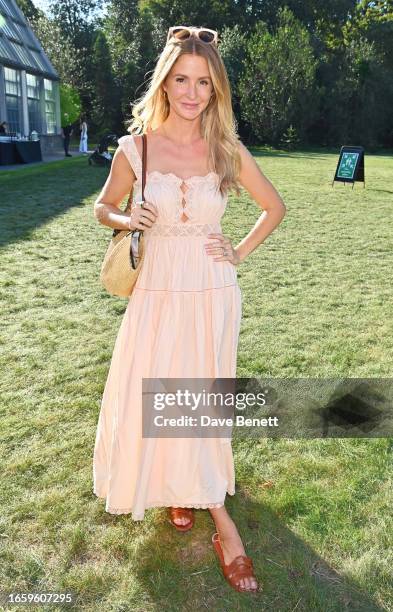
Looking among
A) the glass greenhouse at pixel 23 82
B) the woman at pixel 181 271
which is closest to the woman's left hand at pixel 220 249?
the woman at pixel 181 271

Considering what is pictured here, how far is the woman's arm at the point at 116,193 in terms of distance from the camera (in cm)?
229

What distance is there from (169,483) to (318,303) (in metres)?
4.03

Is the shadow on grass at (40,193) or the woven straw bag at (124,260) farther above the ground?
the woven straw bag at (124,260)

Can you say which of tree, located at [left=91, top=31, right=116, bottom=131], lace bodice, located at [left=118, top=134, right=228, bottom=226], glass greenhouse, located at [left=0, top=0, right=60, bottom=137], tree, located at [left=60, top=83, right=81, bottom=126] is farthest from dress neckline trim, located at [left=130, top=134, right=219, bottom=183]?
tree, located at [left=91, top=31, right=116, bottom=131]

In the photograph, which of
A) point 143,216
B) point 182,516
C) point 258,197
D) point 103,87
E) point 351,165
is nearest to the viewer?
point 143,216

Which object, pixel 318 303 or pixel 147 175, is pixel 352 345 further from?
pixel 147 175

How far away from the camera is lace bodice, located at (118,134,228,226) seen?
7.22ft

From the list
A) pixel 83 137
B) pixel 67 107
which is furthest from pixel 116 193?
pixel 67 107

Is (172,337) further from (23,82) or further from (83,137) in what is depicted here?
(83,137)

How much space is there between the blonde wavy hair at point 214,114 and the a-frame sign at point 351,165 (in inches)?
573

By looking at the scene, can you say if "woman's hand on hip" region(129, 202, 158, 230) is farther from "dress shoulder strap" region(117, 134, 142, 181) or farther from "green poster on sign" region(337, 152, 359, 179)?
"green poster on sign" region(337, 152, 359, 179)

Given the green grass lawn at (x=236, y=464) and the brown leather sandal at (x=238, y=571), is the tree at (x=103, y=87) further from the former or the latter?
the brown leather sandal at (x=238, y=571)

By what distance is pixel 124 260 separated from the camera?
2207 mm

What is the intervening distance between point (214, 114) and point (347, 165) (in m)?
14.9
